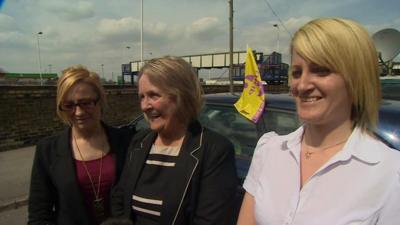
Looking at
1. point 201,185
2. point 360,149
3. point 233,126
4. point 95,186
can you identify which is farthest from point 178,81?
point 233,126

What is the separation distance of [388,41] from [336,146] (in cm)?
831

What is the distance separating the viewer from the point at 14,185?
6.65 meters

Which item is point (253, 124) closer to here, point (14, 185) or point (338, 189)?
point (338, 189)

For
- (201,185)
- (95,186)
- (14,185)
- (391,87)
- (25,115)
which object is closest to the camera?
(201,185)

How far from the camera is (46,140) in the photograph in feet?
7.67

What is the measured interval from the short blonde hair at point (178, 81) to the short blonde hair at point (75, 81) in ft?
Result: 1.40

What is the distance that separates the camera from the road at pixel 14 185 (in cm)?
553

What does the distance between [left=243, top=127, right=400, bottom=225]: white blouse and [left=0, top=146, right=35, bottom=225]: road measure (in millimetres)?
4737

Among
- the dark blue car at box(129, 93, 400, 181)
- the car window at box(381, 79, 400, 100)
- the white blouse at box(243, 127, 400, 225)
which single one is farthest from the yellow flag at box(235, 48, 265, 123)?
the white blouse at box(243, 127, 400, 225)

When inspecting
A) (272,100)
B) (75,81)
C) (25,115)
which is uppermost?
(75,81)

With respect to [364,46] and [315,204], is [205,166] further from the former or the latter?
[364,46]

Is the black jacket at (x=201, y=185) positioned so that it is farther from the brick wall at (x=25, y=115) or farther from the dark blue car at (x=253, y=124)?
the brick wall at (x=25, y=115)

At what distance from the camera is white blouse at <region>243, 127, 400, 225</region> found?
1.23 metres

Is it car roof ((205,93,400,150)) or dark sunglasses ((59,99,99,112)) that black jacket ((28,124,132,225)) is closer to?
dark sunglasses ((59,99,99,112))
